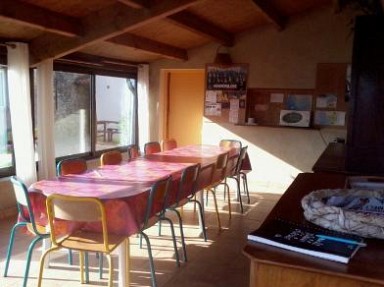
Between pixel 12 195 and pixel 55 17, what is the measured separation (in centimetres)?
205

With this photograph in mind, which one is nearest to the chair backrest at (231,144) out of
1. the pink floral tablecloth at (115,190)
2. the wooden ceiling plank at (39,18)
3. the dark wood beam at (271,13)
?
the dark wood beam at (271,13)

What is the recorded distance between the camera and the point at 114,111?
265 inches

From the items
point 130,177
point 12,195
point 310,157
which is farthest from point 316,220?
point 310,157

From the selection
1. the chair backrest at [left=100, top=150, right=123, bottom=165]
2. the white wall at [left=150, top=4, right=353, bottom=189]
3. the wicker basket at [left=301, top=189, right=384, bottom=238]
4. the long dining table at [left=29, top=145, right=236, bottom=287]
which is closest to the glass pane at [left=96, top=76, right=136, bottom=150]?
the white wall at [left=150, top=4, right=353, bottom=189]

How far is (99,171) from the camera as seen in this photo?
11.2 feet

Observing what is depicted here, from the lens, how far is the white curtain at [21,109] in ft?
13.9

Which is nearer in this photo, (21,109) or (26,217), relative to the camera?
(26,217)

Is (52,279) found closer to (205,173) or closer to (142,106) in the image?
(205,173)

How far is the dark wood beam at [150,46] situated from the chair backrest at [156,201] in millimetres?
2674

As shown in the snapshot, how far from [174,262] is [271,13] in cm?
360

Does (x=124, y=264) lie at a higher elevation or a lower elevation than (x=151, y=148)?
lower

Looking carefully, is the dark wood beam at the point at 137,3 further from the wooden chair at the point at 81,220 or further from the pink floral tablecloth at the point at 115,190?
the wooden chair at the point at 81,220

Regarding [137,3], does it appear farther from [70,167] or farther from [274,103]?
[274,103]

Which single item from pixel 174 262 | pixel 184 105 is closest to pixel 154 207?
pixel 174 262
